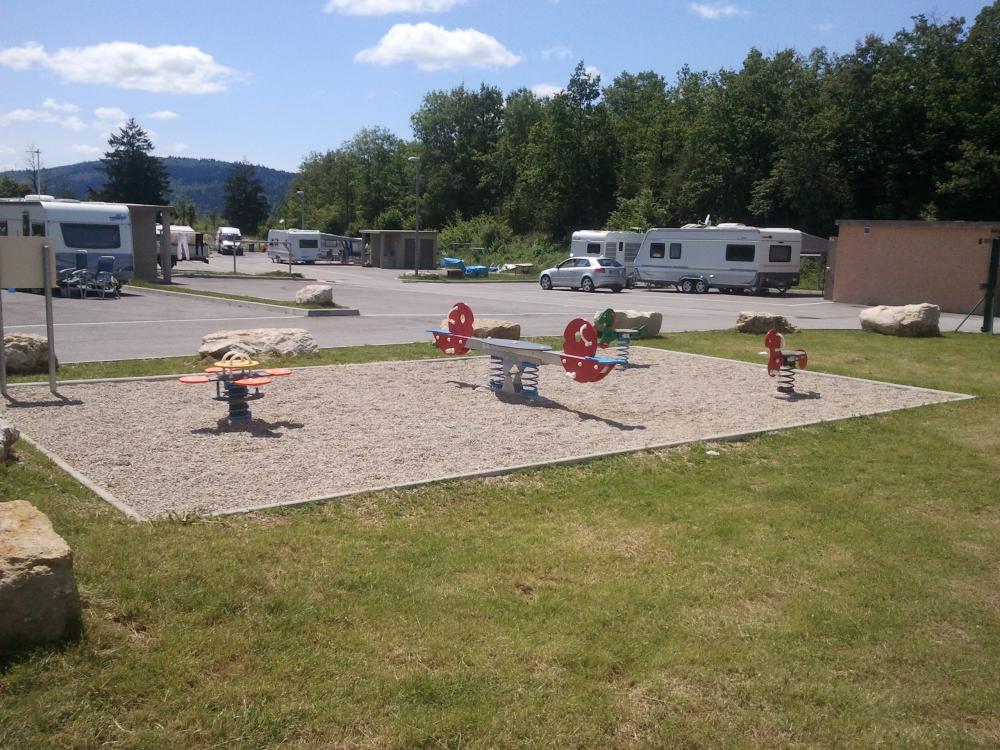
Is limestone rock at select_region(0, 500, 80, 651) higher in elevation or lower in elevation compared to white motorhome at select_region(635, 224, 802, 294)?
lower

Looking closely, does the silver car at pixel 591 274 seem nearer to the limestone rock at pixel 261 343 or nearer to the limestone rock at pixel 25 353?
the limestone rock at pixel 261 343

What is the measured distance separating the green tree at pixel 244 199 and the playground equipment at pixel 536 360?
10779 cm

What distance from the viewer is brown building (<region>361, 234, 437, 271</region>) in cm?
5394

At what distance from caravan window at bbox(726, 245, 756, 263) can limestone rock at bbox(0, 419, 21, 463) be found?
3055 centimetres

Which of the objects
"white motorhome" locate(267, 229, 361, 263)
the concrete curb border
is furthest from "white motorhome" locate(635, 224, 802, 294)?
"white motorhome" locate(267, 229, 361, 263)

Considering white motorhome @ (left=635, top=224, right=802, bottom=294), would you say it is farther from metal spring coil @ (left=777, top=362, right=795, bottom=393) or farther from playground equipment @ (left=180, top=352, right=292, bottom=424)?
playground equipment @ (left=180, top=352, right=292, bottom=424)

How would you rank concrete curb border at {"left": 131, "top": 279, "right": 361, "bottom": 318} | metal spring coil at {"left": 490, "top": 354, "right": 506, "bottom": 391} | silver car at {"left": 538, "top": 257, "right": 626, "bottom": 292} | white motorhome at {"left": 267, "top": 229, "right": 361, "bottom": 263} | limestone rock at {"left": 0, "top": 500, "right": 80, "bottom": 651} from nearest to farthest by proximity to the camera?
limestone rock at {"left": 0, "top": 500, "right": 80, "bottom": 651}, metal spring coil at {"left": 490, "top": 354, "right": 506, "bottom": 391}, concrete curb border at {"left": 131, "top": 279, "right": 361, "bottom": 318}, silver car at {"left": 538, "top": 257, "right": 626, "bottom": 292}, white motorhome at {"left": 267, "top": 229, "right": 361, "bottom": 263}

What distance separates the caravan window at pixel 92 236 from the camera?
2518cm

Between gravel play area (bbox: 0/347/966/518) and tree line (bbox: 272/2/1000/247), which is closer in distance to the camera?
gravel play area (bbox: 0/347/966/518)

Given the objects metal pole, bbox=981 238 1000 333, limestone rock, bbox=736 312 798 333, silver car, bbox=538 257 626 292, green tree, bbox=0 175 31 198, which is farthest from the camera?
green tree, bbox=0 175 31 198

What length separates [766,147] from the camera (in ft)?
170

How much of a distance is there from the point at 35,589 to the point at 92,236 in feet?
80.5

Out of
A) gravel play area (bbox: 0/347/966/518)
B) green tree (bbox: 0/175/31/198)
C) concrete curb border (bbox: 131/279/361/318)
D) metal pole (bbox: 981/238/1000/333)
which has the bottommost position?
gravel play area (bbox: 0/347/966/518)

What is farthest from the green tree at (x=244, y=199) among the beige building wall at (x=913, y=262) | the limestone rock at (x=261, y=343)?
the limestone rock at (x=261, y=343)
